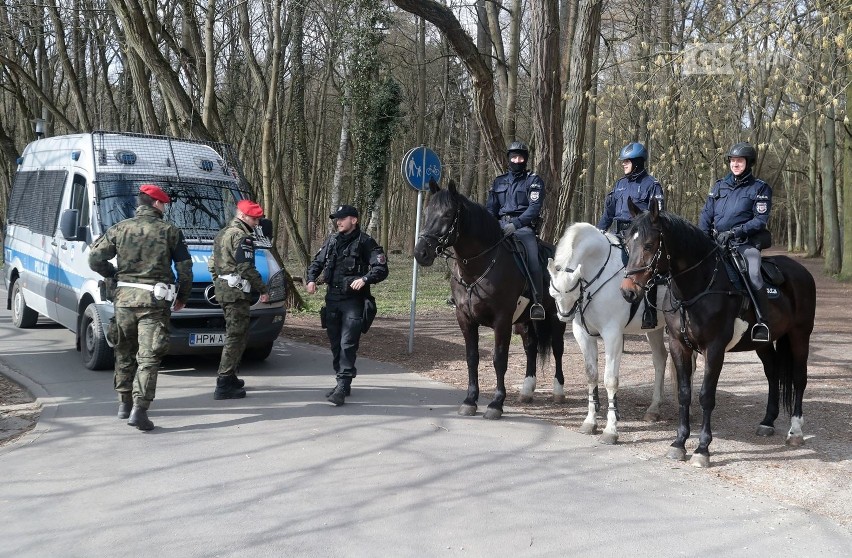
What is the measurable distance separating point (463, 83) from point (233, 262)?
89.1 feet

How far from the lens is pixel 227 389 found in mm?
8188

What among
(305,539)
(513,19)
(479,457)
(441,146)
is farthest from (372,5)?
(305,539)

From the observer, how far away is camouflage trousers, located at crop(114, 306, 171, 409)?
22.7 ft

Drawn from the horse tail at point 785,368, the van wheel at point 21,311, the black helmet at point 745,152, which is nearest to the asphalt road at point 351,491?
the horse tail at point 785,368

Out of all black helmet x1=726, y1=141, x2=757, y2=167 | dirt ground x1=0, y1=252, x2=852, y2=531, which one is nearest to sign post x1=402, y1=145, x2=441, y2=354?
dirt ground x1=0, y1=252, x2=852, y2=531

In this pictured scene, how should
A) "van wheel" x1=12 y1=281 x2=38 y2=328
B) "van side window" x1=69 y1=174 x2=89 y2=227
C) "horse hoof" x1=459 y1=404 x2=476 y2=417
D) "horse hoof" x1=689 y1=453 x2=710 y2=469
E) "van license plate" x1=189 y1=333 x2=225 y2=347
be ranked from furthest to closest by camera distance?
"van wheel" x1=12 y1=281 x2=38 y2=328, "van side window" x1=69 y1=174 x2=89 y2=227, "van license plate" x1=189 y1=333 x2=225 y2=347, "horse hoof" x1=459 y1=404 x2=476 y2=417, "horse hoof" x1=689 y1=453 x2=710 y2=469

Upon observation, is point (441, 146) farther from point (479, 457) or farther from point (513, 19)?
point (479, 457)

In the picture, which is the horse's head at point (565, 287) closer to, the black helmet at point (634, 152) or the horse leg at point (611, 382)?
the horse leg at point (611, 382)

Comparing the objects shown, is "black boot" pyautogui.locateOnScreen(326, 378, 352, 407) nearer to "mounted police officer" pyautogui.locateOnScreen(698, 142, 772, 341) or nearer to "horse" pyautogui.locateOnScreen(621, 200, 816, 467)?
"horse" pyautogui.locateOnScreen(621, 200, 816, 467)

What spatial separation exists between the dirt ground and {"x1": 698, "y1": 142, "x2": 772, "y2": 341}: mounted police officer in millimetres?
1129

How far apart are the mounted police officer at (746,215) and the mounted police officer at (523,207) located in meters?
1.80

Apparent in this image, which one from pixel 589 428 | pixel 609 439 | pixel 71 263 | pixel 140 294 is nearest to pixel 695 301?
pixel 609 439

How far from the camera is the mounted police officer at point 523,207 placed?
8.04 metres

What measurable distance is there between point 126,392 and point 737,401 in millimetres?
6468
